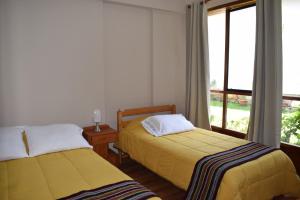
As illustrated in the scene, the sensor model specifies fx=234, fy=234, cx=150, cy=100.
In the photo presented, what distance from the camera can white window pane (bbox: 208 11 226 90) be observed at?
379cm

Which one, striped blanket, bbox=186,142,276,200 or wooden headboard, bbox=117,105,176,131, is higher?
wooden headboard, bbox=117,105,176,131

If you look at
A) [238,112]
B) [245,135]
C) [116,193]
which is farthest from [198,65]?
[116,193]

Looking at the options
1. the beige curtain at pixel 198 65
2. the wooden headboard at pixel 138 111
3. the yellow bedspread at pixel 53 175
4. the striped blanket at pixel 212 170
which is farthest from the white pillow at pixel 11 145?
the beige curtain at pixel 198 65

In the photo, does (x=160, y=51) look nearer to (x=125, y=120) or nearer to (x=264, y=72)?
(x=125, y=120)

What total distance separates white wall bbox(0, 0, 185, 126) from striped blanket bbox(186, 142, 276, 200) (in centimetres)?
175

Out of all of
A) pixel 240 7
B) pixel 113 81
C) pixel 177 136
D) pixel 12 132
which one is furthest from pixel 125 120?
pixel 240 7

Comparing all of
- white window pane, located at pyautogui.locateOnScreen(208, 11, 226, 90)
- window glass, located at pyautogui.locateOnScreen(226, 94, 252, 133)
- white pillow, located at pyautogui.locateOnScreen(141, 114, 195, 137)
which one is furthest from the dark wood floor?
white window pane, located at pyautogui.locateOnScreen(208, 11, 226, 90)

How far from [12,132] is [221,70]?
3059 millimetres

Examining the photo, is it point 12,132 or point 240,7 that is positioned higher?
point 240,7

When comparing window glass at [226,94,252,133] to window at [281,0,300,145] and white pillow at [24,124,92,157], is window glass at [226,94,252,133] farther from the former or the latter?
white pillow at [24,124,92,157]

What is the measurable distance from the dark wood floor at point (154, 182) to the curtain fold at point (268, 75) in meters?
1.26

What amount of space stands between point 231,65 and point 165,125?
148cm

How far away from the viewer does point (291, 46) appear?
9.84 ft

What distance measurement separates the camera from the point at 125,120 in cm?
366
